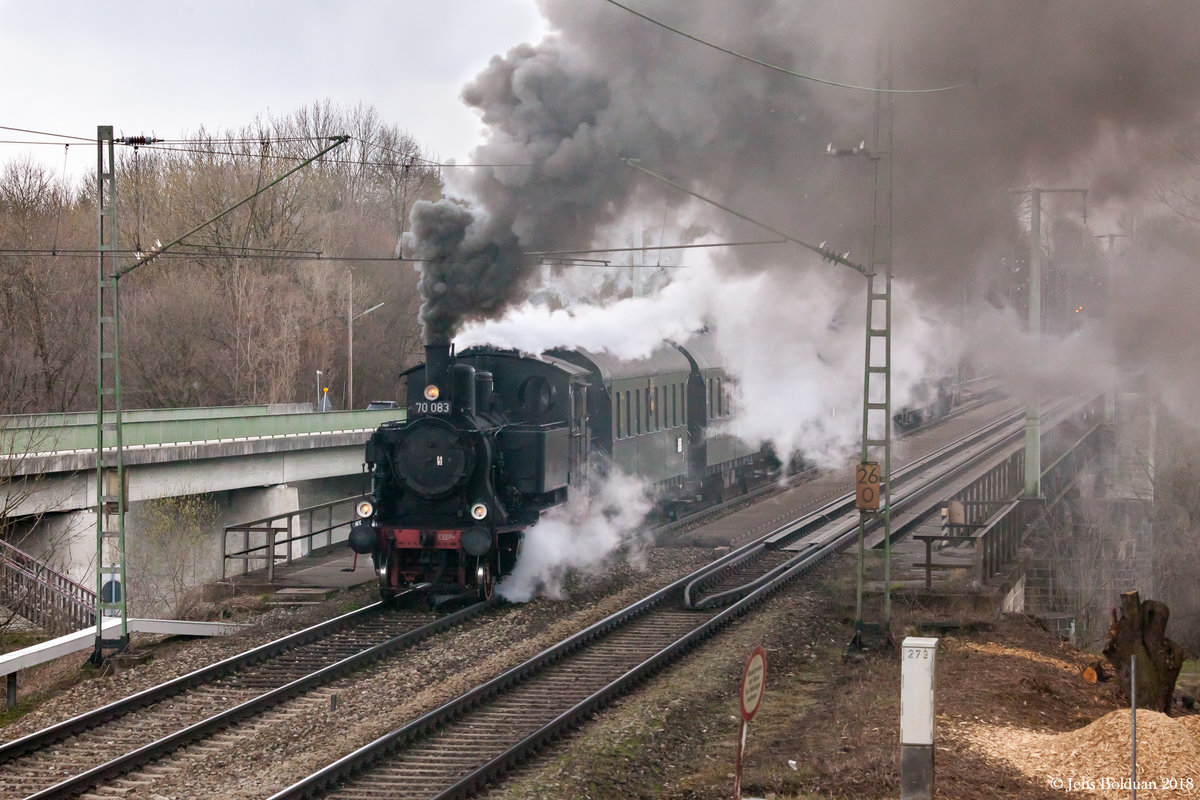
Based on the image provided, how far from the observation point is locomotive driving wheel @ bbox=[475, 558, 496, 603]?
1541cm

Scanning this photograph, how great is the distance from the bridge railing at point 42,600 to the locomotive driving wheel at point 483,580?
20.9 feet

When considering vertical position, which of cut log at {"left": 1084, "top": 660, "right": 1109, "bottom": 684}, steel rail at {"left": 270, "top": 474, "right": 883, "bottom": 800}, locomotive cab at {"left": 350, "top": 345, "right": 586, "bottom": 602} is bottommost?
cut log at {"left": 1084, "top": 660, "right": 1109, "bottom": 684}

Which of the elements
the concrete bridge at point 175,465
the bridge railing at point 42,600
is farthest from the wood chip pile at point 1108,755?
the concrete bridge at point 175,465

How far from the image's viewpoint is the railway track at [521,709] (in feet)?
30.2

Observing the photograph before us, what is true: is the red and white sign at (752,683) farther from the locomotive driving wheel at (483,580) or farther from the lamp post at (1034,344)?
the lamp post at (1034,344)

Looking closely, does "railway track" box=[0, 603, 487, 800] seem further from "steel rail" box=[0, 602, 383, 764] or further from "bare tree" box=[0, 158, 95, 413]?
"bare tree" box=[0, 158, 95, 413]

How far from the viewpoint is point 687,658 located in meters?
13.3

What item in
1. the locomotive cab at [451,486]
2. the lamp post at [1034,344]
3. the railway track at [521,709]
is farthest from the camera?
the lamp post at [1034,344]

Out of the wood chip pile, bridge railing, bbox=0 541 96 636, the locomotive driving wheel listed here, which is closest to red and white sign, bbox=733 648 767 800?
the wood chip pile

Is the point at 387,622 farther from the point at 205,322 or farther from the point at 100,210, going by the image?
the point at 205,322

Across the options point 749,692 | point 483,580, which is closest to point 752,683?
point 749,692

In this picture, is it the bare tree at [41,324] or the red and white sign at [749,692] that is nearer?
the red and white sign at [749,692]

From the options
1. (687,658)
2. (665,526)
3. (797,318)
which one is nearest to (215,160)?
(797,318)

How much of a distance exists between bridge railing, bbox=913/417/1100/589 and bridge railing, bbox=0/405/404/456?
35.9ft
